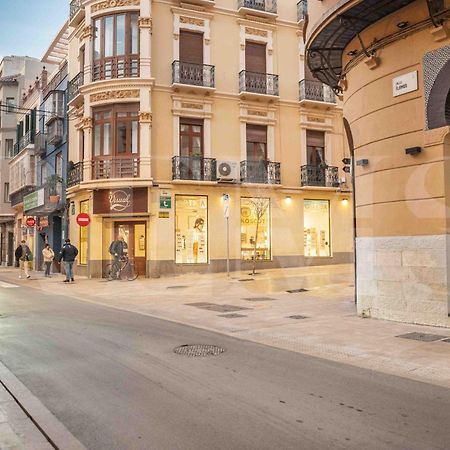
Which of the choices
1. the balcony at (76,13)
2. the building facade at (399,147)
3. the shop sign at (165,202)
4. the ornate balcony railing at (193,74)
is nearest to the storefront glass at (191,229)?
the shop sign at (165,202)

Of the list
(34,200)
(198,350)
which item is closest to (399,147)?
(198,350)

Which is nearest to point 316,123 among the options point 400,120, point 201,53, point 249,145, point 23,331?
point 249,145

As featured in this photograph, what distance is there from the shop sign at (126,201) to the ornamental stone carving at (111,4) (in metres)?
8.46

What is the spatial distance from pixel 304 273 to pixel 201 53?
11522 mm

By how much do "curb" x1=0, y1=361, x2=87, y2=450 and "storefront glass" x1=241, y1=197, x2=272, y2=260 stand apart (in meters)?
18.5

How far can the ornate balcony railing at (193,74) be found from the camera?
22938 mm

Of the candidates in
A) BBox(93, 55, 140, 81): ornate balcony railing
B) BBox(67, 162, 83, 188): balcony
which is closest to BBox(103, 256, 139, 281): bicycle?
BBox(67, 162, 83, 188): balcony

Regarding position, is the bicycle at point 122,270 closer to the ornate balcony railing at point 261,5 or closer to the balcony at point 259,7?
the balcony at point 259,7

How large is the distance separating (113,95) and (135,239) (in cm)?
664

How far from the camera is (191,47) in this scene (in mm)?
23719

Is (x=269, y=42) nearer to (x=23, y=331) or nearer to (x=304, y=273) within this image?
(x=304, y=273)

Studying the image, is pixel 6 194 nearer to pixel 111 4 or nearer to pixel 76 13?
pixel 76 13

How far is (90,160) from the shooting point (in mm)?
23219

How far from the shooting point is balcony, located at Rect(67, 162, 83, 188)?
79.2 ft
